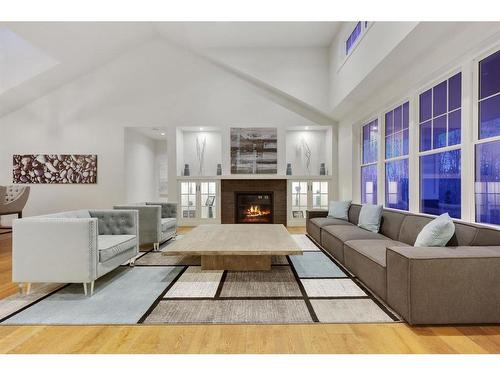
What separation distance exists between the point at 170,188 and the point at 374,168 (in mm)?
4702

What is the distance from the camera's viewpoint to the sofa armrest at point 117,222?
366cm

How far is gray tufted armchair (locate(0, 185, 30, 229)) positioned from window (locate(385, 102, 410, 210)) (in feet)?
24.6

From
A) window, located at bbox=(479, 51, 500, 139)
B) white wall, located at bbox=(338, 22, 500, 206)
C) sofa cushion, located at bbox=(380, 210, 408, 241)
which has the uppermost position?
white wall, located at bbox=(338, 22, 500, 206)

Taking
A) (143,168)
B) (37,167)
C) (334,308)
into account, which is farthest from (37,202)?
(334,308)

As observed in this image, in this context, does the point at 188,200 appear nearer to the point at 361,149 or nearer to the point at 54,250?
the point at 361,149

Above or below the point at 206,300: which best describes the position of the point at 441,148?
above

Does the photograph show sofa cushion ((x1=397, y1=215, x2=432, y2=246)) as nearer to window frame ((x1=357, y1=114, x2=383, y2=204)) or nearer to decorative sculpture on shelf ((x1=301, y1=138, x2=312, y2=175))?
window frame ((x1=357, y1=114, x2=383, y2=204))

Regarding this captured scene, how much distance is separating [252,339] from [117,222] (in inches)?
101

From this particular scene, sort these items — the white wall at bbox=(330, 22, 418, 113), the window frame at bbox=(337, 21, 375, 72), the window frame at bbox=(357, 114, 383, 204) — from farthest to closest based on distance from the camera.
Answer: the window frame at bbox=(357, 114, 383, 204)
the window frame at bbox=(337, 21, 375, 72)
the white wall at bbox=(330, 22, 418, 113)

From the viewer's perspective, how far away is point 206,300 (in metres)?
2.51

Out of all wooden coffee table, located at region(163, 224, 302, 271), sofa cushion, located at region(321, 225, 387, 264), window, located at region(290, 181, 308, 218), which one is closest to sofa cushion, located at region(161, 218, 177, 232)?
wooden coffee table, located at region(163, 224, 302, 271)

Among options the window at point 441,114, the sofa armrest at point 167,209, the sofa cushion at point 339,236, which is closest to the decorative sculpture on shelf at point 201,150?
the sofa armrest at point 167,209

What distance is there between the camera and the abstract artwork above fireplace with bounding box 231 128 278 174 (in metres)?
7.21

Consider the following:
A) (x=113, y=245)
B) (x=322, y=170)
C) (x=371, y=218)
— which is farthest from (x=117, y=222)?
(x=322, y=170)
